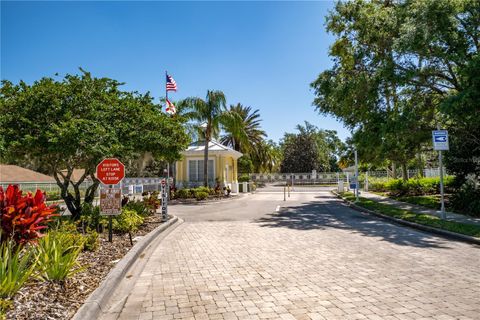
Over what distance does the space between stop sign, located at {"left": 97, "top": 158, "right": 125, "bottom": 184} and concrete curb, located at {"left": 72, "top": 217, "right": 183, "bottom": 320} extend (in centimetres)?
173

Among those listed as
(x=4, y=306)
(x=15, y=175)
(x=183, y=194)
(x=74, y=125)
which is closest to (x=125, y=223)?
(x=74, y=125)

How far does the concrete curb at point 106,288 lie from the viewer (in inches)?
160

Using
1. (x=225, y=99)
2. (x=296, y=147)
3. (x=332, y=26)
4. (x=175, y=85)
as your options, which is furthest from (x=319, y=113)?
(x=296, y=147)

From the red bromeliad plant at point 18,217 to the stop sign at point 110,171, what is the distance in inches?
106

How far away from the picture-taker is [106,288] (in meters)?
4.90

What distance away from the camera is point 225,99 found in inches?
983

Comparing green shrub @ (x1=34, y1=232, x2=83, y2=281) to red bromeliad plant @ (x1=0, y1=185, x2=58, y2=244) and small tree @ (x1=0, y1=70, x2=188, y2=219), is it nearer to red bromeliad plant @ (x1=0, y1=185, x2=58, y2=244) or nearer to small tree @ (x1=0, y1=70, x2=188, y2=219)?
red bromeliad plant @ (x1=0, y1=185, x2=58, y2=244)

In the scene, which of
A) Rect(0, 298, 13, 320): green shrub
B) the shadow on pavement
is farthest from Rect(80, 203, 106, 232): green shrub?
Rect(0, 298, 13, 320): green shrub

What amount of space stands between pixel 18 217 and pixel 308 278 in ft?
15.6

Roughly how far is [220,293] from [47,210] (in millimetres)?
3383

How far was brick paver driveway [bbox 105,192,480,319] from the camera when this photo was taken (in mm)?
4270

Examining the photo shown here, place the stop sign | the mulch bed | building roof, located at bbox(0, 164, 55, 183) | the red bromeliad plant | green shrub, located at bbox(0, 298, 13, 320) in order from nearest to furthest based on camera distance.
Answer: green shrub, located at bbox(0, 298, 13, 320), the mulch bed, the red bromeliad plant, the stop sign, building roof, located at bbox(0, 164, 55, 183)

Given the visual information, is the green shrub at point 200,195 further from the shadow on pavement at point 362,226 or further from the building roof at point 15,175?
the building roof at point 15,175

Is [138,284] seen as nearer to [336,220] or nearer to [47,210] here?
[47,210]
